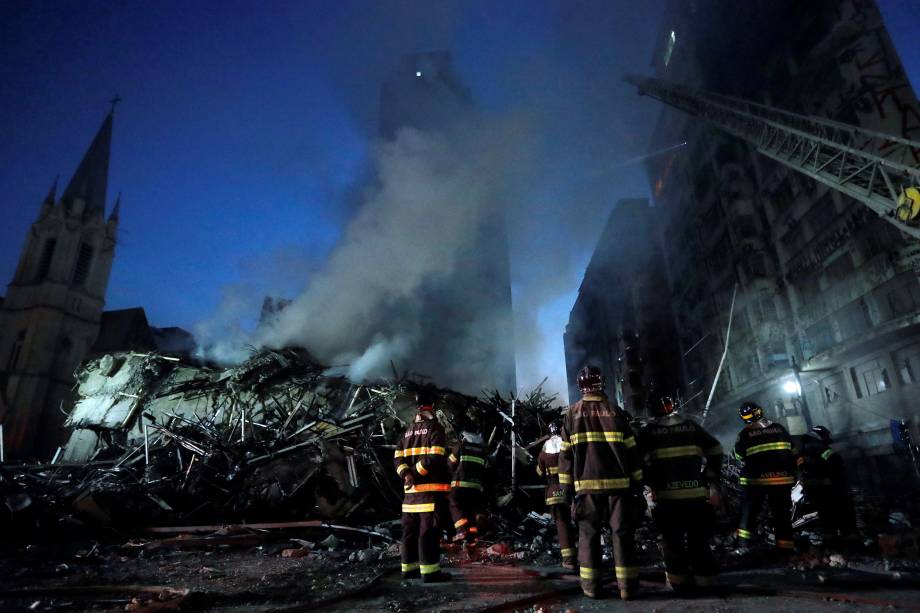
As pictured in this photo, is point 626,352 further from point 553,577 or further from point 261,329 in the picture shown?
point 553,577

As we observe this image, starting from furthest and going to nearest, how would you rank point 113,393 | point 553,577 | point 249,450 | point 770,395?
point 770,395 → point 113,393 → point 249,450 → point 553,577

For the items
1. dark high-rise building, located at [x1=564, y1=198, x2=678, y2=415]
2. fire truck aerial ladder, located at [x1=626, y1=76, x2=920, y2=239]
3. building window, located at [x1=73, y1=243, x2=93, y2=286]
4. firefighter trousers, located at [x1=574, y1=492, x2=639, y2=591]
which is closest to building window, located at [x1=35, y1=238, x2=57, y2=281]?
building window, located at [x1=73, y1=243, x2=93, y2=286]

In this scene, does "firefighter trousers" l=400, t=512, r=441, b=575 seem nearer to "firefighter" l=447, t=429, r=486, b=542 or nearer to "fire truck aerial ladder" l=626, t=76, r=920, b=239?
"firefighter" l=447, t=429, r=486, b=542

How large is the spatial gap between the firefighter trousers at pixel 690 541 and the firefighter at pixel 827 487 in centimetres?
330

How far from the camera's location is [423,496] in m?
4.68

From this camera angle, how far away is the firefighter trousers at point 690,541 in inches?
150

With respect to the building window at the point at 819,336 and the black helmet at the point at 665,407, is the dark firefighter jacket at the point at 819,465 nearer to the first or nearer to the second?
the black helmet at the point at 665,407

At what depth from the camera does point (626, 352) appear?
40.7m

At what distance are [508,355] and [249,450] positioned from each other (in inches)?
554

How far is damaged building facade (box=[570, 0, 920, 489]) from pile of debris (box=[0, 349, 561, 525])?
11.7 metres

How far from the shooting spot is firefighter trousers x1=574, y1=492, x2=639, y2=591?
367cm

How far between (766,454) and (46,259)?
159 feet

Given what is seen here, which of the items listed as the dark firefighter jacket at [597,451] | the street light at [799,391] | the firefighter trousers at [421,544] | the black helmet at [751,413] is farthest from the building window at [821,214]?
the firefighter trousers at [421,544]

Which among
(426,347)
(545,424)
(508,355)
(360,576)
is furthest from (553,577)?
(508,355)
